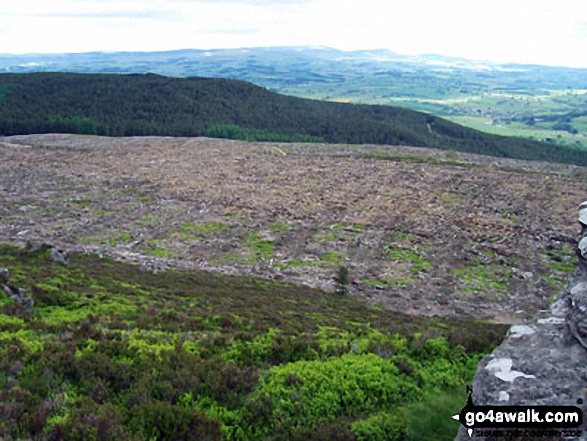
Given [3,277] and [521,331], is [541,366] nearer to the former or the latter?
[521,331]

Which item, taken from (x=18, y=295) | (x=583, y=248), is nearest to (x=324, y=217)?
(x=18, y=295)

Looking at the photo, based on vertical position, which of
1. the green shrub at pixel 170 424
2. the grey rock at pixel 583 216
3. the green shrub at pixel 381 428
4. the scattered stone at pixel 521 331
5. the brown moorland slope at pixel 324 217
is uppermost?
the grey rock at pixel 583 216

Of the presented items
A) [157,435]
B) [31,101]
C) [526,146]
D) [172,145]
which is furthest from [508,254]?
[31,101]

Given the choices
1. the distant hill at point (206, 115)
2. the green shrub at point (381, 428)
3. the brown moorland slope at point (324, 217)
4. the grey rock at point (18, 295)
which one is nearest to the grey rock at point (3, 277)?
the grey rock at point (18, 295)

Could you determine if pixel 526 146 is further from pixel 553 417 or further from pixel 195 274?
pixel 553 417

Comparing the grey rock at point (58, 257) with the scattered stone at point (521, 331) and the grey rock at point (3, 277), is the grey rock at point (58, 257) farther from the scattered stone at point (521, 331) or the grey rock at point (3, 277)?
the scattered stone at point (521, 331)

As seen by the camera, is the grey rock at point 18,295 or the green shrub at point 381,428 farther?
the grey rock at point 18,295
